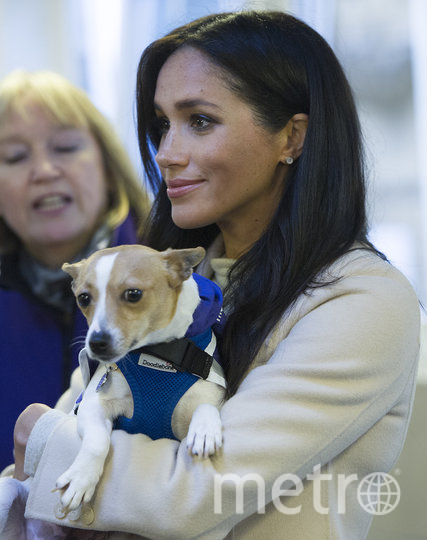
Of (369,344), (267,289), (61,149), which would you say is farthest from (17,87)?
(369,344)

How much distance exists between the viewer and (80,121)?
2059mm

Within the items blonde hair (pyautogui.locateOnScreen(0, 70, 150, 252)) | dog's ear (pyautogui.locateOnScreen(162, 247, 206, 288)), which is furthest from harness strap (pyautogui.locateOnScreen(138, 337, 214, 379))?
blonde hair (pyautogui.locateOnScreen(0, 70, 150, 252))

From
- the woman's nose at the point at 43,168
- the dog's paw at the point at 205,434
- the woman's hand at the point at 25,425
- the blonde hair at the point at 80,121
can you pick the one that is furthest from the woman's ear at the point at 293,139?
the woman's nose at the point at 43,168

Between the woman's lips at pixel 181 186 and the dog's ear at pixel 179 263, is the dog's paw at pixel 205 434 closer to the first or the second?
the dog's ear at pixel 179 263

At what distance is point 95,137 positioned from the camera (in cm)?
212

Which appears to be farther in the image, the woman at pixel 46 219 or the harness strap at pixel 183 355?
the woman at pixel 46 219

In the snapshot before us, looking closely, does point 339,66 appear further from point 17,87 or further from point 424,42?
point 424,42

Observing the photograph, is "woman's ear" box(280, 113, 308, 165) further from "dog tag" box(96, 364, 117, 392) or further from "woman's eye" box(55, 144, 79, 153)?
"woman's eye" box(55, 144, 79, 153)

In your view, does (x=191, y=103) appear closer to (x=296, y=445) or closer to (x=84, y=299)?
(x=84, y=299)

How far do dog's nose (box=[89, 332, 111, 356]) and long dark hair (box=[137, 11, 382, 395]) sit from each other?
238 millimetres

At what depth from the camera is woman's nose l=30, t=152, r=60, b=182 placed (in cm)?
197

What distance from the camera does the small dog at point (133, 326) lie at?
1.04m
